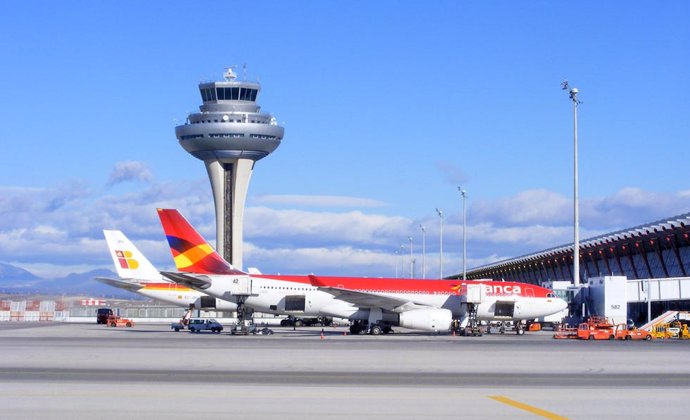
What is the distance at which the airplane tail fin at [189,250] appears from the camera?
6588cm

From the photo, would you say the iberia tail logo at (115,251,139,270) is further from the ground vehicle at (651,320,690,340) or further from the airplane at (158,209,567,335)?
the ground vehicle at (651,320,690,340)

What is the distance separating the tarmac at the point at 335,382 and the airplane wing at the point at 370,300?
1792cm

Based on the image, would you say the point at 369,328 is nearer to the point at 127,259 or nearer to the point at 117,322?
the point at 127,259

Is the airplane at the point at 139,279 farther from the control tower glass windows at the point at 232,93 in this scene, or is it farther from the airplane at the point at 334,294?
the control tower glass windows at the point at 232,93

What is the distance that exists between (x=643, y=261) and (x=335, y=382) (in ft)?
247

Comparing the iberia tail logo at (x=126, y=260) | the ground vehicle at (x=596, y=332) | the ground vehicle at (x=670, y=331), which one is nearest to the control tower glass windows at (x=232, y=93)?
the iberia tail logo at (x=126, y=260)

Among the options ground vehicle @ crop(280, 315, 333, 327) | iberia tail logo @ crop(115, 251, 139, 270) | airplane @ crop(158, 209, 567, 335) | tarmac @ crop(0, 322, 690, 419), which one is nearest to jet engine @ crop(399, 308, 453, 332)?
airplane @ crop(158, 209, 567, 335)

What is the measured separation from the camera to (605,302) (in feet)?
224

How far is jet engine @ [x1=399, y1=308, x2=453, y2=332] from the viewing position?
6159cm

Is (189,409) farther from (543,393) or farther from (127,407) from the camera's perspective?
(543,393)

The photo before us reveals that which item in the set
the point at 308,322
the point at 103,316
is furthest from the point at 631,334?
the point at 103,316

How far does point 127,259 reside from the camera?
76.5m

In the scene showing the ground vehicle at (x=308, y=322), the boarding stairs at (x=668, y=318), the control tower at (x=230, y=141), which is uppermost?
the control tower at (x=230, y=141)

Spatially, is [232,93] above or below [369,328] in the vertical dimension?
above
